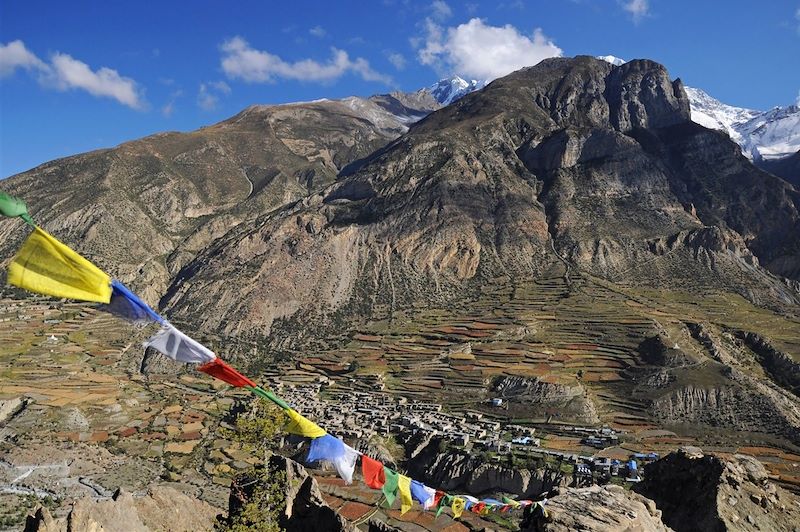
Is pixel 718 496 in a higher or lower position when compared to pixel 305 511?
higher

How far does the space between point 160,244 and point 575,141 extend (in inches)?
4824

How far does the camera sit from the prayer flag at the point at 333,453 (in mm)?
14250

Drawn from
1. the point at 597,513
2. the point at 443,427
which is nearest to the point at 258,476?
the point at 597,513

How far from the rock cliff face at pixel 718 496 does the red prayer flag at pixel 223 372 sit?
1643cm

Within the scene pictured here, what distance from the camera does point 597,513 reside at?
14945 mm

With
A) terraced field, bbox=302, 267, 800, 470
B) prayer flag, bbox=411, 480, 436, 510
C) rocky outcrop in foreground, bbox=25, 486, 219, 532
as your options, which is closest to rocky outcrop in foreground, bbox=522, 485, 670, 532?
prayer flag, bbox=411, 480, 436, 510

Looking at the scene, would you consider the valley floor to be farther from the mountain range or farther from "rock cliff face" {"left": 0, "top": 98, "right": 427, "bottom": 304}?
"rock cliff face" {"left": 0, "top": 98, "right": 427, "bottom": 304}

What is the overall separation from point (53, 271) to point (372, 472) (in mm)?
9900

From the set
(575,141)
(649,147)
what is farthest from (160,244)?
(649,147)

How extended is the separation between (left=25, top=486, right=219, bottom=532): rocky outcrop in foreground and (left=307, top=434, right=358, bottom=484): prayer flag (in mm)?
13727

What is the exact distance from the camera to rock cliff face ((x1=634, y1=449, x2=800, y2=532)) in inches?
754

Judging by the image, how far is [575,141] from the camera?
164 metres

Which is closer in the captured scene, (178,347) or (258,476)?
(178,347)

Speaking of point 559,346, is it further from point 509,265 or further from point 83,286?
point 83,286
